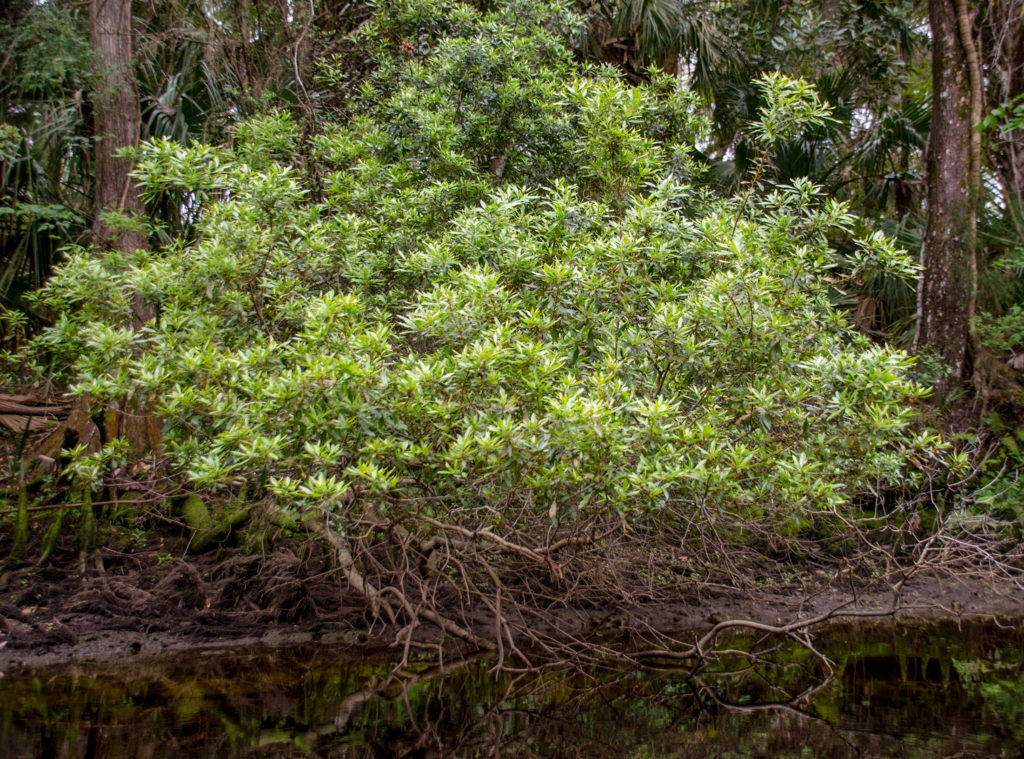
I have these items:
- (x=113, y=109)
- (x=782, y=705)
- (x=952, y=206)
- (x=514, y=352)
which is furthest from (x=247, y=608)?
(x=952, y=206)

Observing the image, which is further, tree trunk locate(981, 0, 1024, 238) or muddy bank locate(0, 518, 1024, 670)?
tree trunk locate(981, 0, 1024, 238)

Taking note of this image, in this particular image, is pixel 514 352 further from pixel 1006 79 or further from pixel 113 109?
pixel 1006 79

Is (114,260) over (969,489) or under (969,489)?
over

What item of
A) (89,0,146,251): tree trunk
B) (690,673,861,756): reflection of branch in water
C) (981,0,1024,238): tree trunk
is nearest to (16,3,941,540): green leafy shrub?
(690,673,861,756): reflection of branch in water

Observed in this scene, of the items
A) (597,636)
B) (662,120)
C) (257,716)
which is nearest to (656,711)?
(597,636)

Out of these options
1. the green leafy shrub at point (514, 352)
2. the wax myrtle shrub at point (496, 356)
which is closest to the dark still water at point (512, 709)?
the wax myrtle shrub at point (496, 356)

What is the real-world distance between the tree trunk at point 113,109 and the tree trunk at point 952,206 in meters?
7.47

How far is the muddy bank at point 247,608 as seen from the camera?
5102 mm

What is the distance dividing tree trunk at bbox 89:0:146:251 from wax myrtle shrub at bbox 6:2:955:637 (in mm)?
1979

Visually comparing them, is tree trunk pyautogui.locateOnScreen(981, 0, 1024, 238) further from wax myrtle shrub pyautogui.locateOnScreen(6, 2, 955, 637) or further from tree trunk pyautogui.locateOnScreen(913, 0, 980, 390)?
wax myrtle shrub pyautogui.locateOnScreen(6, 2, 955, 637)

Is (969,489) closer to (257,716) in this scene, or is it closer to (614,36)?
(614,36)

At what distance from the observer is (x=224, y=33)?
815 cm

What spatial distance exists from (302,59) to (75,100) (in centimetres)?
230

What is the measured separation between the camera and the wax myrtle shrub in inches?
144
